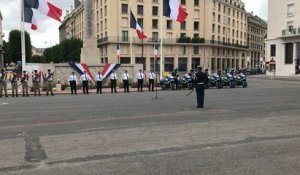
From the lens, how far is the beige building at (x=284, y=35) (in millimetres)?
61469

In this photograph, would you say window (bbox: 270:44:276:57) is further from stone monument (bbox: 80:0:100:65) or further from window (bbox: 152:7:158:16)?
stone monument (bbox: 80:0:100:65)

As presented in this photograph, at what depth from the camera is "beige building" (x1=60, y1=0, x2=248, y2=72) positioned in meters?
76.3

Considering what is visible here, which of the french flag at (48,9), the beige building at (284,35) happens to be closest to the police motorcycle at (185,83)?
the french flag at (48,9)

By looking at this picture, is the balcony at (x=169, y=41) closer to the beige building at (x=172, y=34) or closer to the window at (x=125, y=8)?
the beige building at (x=172, y=34)

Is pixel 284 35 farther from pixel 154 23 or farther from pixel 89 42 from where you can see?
pixel 89 42

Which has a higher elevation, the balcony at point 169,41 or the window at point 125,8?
the window at point 125,8

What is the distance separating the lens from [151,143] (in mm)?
8297

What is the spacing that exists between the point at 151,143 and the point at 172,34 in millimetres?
74914

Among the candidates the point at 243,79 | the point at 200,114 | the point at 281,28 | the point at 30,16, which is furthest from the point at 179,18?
the point at 281,28

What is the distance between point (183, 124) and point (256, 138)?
2.54m

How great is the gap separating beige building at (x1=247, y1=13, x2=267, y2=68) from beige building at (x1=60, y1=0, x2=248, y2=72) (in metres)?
25.2

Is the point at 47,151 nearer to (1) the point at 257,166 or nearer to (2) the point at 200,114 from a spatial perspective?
(1) the point at 257,166

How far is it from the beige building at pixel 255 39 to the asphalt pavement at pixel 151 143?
111010 millimetres

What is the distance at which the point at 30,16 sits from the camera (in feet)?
94.8
